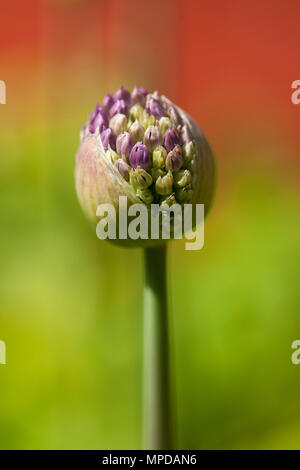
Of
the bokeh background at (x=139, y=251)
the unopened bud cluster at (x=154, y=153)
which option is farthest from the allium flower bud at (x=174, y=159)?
the bokeh background at (x=139, y=251)

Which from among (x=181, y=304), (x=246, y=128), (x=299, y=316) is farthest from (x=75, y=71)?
(x=299, y=316)

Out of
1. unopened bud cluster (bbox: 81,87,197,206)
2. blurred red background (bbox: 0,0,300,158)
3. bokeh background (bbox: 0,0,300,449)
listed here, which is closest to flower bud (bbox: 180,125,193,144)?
unopened bud cluster (bbox: 81,87,197,206)

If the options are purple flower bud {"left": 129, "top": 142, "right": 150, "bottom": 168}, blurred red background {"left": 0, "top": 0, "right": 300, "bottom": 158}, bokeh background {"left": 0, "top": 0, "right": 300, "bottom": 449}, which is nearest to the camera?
purple flower bud {"left": 129, "top": 142, "right": 150, "bottom": 168}

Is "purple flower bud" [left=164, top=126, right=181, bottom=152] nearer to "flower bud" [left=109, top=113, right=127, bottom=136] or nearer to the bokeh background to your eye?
"flower bud" [left=109, top=113, right=127, bottom=136]

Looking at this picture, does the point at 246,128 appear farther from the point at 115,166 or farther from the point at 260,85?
the point at 115,166

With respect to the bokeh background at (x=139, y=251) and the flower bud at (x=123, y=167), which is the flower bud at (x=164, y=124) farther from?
the bokeh background at (x=139, y=251)

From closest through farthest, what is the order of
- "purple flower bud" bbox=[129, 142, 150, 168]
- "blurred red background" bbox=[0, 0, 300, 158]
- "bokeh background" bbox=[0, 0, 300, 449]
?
"purple flower bud" bbox=[129, 142, 150, 168]
"bokeh background" bbox=[0, 0, 300, 449]
"blurred red background" bbox=[0, 0, 300, 158]
